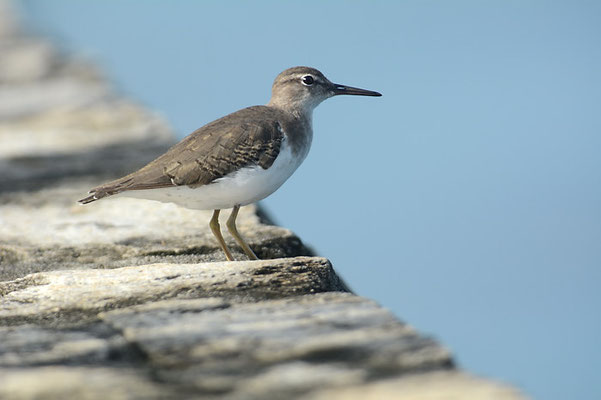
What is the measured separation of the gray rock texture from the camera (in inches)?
90.5

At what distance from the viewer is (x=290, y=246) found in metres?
4.36

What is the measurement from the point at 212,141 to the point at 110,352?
197 centimetres

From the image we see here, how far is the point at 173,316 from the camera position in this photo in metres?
2.99

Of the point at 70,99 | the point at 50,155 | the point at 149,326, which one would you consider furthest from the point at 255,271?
the point at 70,99

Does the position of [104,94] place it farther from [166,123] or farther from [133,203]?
[133,203]

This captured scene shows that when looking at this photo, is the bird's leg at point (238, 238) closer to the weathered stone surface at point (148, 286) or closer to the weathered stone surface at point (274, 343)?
the weathered stone surface at point (148, 286)

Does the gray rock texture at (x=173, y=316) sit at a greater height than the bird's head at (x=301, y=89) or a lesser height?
lesser

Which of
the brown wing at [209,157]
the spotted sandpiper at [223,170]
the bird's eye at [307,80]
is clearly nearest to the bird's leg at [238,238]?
the spotted sandpiper at [223,170]

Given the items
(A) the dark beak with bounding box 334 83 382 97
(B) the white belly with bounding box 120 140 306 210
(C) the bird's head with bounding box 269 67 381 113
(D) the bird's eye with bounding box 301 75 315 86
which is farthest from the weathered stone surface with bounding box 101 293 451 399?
(A) the dark beak with bounding box 334 83 382 97

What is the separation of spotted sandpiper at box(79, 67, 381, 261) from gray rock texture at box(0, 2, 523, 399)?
0.23m

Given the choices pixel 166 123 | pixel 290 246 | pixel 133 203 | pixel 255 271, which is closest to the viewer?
pixel 255 271

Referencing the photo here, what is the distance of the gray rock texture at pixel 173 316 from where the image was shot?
7.54 feet

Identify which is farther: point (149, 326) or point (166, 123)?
point (166, 123)

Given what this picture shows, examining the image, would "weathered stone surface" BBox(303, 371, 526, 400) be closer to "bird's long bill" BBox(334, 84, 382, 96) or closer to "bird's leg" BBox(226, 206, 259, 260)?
"bird's leg" BBox(226, 206, 259, 260)
